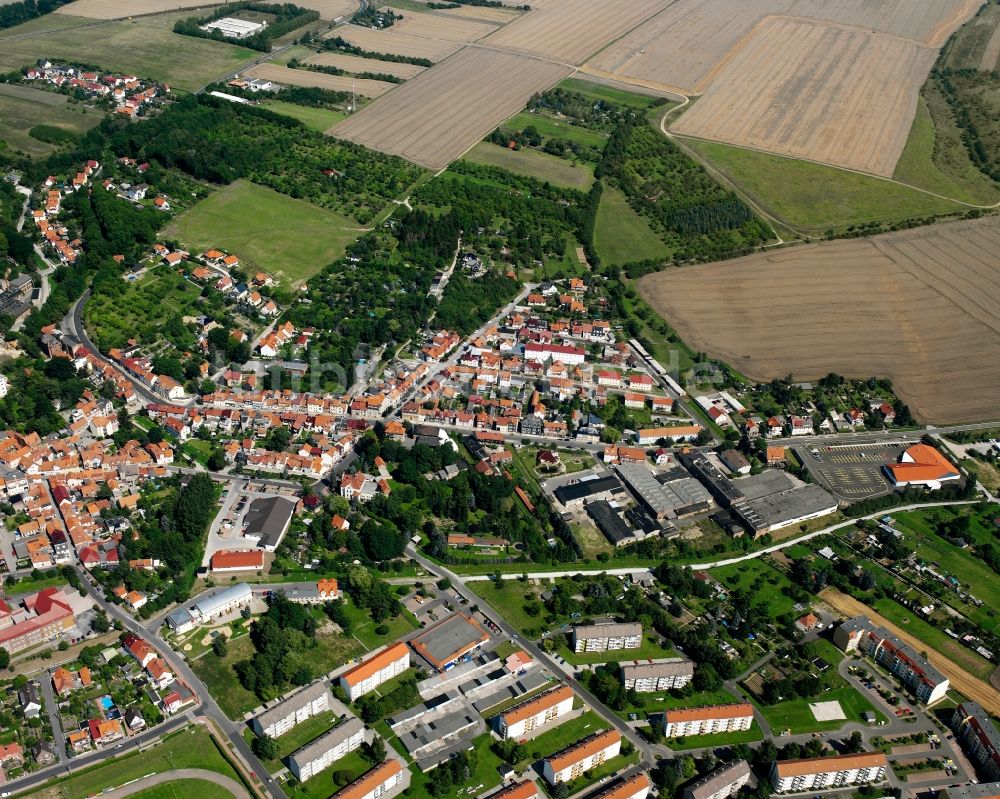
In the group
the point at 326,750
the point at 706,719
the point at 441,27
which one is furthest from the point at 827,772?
the point at 441,27

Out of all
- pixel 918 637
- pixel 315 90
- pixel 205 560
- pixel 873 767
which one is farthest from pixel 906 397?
pixel 315 90

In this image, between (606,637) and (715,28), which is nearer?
(606,637)

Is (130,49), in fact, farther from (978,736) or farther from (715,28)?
(978,736)

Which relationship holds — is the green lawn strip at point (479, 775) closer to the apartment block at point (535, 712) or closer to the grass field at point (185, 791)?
the apartment block at point (535, 712)

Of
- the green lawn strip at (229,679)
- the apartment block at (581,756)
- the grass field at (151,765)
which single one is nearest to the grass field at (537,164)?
the green lawn strip at (229,679)

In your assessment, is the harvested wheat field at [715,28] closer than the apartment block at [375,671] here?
No

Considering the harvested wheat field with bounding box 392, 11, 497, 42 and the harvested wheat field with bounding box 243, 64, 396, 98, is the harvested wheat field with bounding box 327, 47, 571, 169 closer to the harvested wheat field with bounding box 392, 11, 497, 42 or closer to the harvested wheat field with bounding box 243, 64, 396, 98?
the harvested wheat field with bounding box 243, 64, 396, 98

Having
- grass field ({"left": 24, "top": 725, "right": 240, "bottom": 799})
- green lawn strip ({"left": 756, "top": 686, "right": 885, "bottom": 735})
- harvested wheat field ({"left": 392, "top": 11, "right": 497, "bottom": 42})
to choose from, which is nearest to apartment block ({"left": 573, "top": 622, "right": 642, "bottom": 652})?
green lawn strip ({"left": 756, "top": 686, "right": 885, "bottom": 735})
